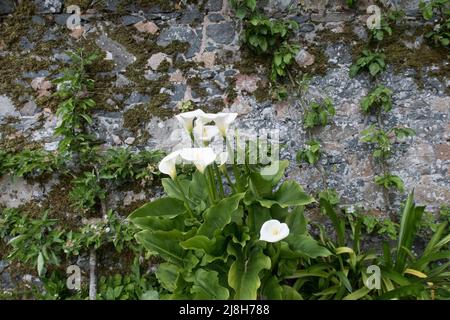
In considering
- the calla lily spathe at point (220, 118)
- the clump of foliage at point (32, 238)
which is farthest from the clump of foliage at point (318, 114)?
the clump of foliage at point (32, 238)

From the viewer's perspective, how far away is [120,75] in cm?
262

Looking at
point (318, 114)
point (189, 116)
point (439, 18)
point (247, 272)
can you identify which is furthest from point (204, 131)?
point (439, 18)

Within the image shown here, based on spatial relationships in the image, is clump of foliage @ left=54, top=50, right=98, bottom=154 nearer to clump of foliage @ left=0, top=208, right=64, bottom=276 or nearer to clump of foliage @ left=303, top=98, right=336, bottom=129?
clump of foliage @ left=0, top=208, right=64, bottom=276

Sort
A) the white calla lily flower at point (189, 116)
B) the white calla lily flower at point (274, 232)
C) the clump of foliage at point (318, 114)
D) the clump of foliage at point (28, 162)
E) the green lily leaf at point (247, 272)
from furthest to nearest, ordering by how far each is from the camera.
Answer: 1. the clump of foliage at point (318, 114)
2. the clump of foliage at point (28, 162)
3. the white calla lily flower at point (189, 116)
4. the green lily leaf at point (247, 272)
5. the white calla lily flower at point (274, 232)

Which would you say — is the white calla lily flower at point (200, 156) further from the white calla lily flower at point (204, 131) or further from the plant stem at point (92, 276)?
the plant stem at point (92, 276)

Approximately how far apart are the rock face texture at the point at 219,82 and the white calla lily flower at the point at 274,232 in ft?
3.47

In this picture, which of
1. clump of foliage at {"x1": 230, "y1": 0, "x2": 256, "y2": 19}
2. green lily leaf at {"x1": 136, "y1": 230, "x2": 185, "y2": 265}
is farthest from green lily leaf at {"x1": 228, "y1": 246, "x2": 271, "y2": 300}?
clump of foliage at {"x1": 230, "y1": 0, "x2": 256, "y2": 19}

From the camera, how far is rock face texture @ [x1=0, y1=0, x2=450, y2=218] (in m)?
2.54

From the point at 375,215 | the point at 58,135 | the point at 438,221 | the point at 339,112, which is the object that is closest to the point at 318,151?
the point at 339,112

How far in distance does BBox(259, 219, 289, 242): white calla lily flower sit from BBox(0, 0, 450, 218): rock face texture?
1.06 meters

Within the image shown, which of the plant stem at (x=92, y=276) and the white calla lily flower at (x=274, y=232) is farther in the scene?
the plant stem at (x=92, y=276)

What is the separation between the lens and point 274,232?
155cm

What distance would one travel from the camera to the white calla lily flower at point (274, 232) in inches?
59.9
